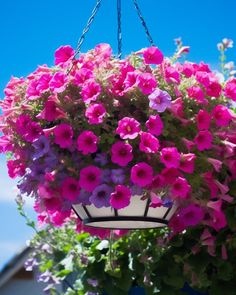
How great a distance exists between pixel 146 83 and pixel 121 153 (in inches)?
8.1

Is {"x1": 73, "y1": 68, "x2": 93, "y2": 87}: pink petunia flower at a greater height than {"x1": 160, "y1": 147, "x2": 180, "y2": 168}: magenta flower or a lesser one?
greater

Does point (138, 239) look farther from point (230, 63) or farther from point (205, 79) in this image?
point (230, 63)

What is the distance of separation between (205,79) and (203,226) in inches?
20.3

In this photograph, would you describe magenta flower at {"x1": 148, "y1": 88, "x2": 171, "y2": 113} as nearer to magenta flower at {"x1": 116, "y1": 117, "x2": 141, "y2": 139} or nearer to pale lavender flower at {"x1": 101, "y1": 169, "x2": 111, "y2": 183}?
magenta flower at {"x1": 116, "y1": 117, "x2": 141, "y2": 139}

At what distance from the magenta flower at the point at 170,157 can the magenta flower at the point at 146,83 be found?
0.17 m

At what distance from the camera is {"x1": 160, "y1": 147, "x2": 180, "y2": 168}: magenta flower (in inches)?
67.9

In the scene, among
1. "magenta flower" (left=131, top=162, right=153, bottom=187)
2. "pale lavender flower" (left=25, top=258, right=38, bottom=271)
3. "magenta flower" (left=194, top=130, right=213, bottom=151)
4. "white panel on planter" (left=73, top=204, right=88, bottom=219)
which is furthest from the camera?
"pale lavender flower" (left=25, top=258, right=38, bottom=271)

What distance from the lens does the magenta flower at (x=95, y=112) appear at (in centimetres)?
174

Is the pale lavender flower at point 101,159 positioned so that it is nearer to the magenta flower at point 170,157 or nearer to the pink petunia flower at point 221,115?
the magenta flower at point 170,157

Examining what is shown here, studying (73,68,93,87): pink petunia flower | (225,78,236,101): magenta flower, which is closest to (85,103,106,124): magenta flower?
(73,68,93,87): pink petunia flower

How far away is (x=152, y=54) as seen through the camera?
1.89m

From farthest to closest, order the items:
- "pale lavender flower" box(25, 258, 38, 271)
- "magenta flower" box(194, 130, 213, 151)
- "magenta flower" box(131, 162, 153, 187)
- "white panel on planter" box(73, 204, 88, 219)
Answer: "pale lavender flower" box(25, 258, 38, 271) < "white panel on planter" box(73, 204, 88, 219) < "magenta flower" box(194, 130, 213, 151) < "magenta flower" box(131, 162, 153, 187)

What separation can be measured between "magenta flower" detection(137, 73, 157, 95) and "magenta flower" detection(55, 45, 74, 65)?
316 millimetres

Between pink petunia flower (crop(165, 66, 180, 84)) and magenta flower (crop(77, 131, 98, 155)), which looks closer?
magenta flower (crop(77, 131, 98, 155))
